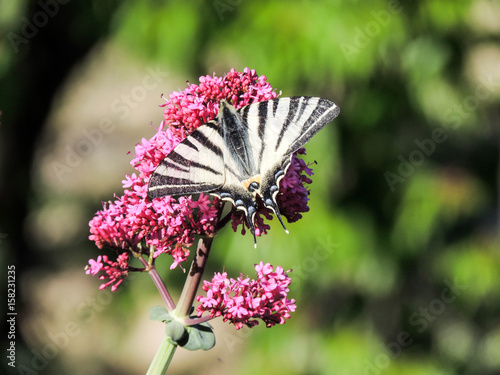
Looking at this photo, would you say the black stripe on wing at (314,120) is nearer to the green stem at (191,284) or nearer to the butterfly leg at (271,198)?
the butterfly leg at (271,198)

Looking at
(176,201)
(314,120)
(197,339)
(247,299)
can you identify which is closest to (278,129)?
(314,120)

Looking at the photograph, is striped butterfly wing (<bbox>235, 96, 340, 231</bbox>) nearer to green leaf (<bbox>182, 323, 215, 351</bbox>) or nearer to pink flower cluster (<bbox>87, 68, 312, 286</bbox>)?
pink flower cluster (<bbox>87, 68, 312, 286</bbox>)

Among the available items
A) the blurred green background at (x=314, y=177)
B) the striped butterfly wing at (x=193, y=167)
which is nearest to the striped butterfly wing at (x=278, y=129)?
the striped butterfly wing at (x=193, y=167)

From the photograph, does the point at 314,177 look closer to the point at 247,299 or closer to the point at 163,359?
the point at 247,299

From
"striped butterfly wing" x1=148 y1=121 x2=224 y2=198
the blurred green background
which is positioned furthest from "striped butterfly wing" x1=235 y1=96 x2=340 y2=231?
the blurred green background

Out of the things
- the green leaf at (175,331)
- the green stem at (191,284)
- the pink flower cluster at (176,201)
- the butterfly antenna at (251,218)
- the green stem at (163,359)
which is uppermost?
the pink flower cluster at (176,201)
